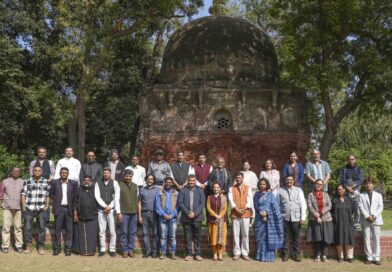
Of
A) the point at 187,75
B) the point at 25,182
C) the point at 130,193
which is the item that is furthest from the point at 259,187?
the point at 187,75

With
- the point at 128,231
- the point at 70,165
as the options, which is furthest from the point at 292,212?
the point at 70,165

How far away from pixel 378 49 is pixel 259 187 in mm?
7405

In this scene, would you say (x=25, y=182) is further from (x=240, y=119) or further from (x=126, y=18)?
(x=126, y=18)

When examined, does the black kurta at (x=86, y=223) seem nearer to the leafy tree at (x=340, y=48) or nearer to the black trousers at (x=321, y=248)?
the black trousers at (x=321, y=248)

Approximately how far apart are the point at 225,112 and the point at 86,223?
839 centimetres

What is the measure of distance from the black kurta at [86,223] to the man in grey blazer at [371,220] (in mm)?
5156

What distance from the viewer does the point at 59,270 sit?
8023mm

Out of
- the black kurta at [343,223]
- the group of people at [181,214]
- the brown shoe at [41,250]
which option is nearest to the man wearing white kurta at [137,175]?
the group of people at [181,214]

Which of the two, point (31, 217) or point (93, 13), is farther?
point (93, 13)

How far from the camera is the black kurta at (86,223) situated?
364 inches

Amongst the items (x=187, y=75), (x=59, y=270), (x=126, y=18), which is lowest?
(x=59, y=270)

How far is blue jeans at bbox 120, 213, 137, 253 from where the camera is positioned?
927 centimetres

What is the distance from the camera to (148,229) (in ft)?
31.0

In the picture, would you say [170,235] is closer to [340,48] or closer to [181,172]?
[181,172]
